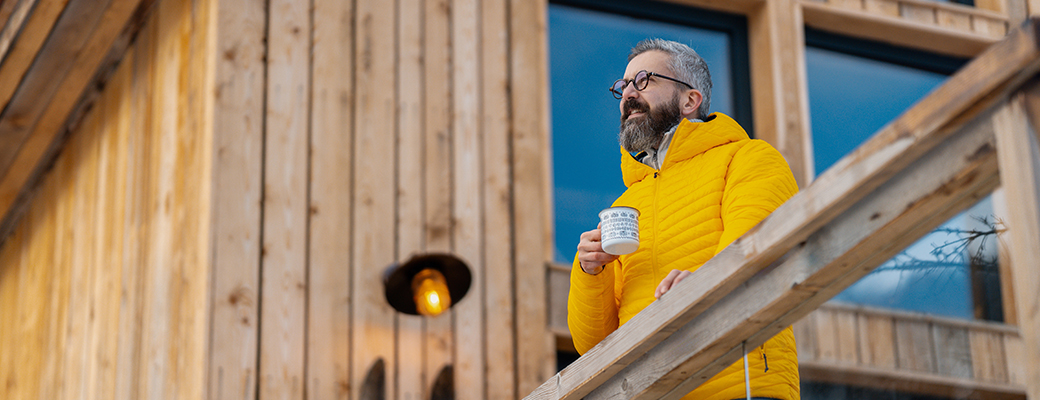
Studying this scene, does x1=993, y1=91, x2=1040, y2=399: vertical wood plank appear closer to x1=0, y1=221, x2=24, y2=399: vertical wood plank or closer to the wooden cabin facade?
the wooden cabin facade

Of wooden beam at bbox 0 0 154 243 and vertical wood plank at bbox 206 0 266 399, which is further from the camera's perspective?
wooden beam at bbox 0 0 154 243

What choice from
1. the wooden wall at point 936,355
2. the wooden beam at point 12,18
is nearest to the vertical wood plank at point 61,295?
the wooden beam at point 12,18

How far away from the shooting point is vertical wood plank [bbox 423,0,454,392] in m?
4.41

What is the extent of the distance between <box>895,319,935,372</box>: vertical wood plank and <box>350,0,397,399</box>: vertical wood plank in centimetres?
259

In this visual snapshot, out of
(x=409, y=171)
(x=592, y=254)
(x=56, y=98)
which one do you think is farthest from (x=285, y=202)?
(x=592, y=254)

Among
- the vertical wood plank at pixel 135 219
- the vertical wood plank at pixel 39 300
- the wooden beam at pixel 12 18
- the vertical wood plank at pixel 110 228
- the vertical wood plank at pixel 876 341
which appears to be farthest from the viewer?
the vertical wood plank at pixel 39 300

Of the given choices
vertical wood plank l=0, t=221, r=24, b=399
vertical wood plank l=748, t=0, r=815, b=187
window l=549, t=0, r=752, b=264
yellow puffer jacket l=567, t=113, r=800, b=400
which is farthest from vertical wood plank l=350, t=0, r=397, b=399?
vertical wood plank l=0, t=221, r=24, b=399

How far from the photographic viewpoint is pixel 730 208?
2.14m

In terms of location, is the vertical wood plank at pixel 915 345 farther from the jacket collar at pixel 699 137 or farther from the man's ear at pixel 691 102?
the man's ear at pixel 691 102

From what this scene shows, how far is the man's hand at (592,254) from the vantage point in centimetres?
221

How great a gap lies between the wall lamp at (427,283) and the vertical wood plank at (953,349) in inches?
109

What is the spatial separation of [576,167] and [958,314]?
141 inches

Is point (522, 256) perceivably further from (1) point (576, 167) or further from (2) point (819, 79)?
(2) point (819, 79)

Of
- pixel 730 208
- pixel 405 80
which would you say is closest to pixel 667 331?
pixel 730 208
